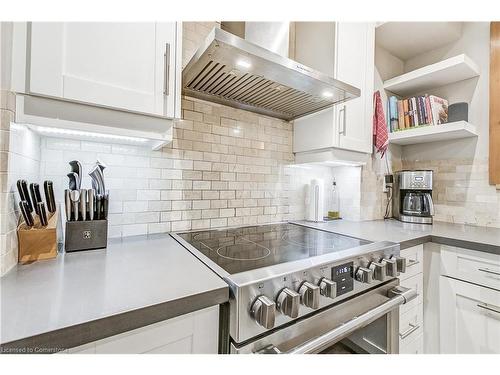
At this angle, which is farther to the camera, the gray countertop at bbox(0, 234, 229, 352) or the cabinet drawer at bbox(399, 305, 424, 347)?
the cabinet drawer at bbox(399, 305, 424, 347)

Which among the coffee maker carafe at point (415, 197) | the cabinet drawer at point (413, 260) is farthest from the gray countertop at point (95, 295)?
the coffee maker carafe at point (415, 197)

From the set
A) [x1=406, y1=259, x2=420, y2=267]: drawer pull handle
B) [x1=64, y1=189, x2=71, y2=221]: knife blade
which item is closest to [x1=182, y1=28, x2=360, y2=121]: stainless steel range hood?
[x1=64, y1=189, x2=71, y2=221]: knife blade

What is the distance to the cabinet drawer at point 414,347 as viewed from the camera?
47.2 inches

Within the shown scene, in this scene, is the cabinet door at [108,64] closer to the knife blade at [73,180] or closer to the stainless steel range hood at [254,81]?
the stainless steel range hood at [254,81]

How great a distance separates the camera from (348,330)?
0.80 m

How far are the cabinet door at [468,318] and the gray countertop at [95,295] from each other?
130cm

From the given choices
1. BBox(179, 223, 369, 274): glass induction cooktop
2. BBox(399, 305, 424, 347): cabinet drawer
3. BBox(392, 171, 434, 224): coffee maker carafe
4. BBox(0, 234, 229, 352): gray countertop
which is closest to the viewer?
BBox(0, 234, 229, 352): gray countertop

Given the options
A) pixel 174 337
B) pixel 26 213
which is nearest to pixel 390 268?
pixel 174 337

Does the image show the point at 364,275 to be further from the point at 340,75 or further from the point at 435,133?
the point at 435,133

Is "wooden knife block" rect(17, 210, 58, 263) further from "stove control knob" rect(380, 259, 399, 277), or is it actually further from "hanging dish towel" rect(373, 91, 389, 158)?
"hanging dish towel" rect(373, 91, 389, 158)

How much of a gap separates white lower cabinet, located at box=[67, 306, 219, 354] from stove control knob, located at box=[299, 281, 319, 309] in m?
0.26

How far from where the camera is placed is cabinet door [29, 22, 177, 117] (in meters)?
0.69

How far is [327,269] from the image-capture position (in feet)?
2.68

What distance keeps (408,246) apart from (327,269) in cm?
65
